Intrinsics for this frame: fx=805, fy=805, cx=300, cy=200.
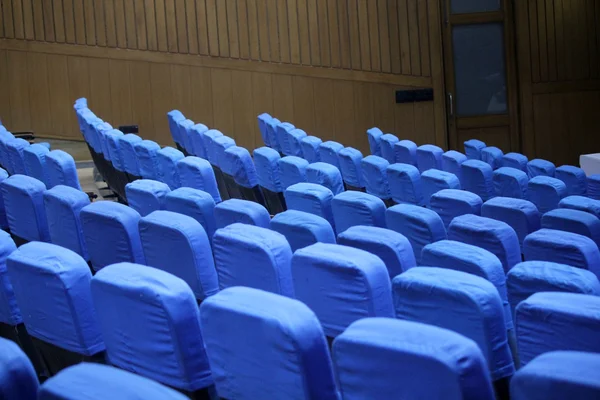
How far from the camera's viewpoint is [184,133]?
1.41 meters

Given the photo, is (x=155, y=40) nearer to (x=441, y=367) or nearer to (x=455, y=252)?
(x=455, y=252)

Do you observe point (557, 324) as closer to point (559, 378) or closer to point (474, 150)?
point (559, 378)

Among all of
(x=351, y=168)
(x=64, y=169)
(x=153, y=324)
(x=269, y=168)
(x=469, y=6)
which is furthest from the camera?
(x=469, y=6)

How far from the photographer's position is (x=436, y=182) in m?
0.95

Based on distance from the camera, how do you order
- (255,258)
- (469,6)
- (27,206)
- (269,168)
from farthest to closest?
(469,6) → (269,168) → (27,206) → (255,258)

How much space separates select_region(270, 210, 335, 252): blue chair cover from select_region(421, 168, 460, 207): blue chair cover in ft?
1.28

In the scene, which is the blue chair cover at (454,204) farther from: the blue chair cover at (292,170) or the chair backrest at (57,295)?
the chair backrest at (57,295)

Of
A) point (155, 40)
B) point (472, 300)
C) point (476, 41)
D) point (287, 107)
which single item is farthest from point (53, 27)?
point (472, 300)

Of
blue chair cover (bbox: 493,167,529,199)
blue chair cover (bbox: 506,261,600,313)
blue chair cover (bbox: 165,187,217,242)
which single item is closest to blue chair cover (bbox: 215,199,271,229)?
blue chair cover (bbox: 165,187,217,242)

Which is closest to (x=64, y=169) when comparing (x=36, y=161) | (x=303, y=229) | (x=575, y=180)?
(x=36, y=161)

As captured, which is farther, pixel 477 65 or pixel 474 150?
pixel 477 65

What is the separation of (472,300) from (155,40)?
164cm

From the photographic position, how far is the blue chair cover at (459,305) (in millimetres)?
361

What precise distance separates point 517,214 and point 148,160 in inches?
18.4
